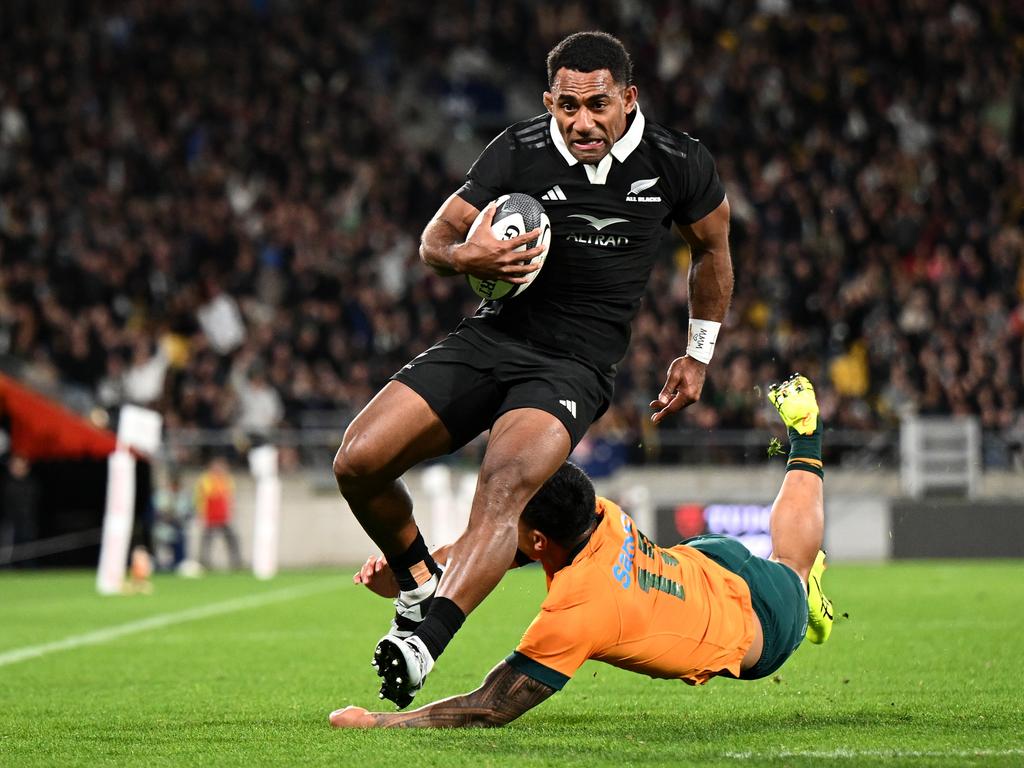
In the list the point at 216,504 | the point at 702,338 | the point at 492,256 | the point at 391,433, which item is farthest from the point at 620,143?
the point at 216,504

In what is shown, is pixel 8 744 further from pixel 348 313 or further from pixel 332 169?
pixel 332 169

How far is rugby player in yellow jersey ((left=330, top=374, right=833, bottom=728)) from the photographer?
532 centimetres

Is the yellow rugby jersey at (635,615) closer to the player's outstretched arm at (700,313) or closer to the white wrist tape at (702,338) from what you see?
the player's outstretched arm at (700,313)

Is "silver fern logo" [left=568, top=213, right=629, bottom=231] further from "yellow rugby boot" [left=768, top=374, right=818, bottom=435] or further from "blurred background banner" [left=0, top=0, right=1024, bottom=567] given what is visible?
"blurred background banner" [left=0, top=0, right=1024, bottom=567]

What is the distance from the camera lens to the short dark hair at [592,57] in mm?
5848

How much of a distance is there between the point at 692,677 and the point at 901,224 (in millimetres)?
18990

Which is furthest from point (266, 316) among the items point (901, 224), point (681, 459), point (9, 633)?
point (9, 633)

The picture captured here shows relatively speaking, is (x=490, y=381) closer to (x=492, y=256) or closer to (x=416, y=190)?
(x=492, y=256)

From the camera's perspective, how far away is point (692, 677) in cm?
569

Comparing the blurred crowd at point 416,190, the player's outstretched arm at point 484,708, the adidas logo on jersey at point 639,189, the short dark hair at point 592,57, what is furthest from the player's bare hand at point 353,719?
the blurred crowd at point 416,190

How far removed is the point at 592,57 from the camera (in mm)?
5852

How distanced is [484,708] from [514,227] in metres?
1.70

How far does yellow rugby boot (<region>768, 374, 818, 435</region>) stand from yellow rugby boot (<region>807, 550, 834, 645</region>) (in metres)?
0.60

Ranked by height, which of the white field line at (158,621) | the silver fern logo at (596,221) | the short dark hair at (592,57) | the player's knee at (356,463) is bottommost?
the white field line at (158,621)
